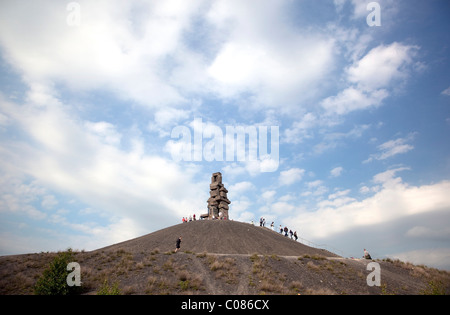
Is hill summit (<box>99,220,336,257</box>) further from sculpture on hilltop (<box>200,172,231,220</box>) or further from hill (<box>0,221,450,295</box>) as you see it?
sculpture on hilltop (<box>200,172,231,220</box>)

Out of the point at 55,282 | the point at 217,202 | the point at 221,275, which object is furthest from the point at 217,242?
the point at 55,282

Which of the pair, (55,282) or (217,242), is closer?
(55,282)

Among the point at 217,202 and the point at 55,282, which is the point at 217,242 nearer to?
the point at 217,202

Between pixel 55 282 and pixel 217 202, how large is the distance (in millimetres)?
37884

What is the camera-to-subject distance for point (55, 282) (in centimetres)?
1551

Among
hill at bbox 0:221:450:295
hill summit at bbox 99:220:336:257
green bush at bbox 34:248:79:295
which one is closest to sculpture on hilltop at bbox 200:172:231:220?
hill summit at bbox 99:220:336:257

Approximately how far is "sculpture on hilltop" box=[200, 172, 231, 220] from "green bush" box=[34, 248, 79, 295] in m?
35.5

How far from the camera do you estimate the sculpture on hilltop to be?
2030 inches

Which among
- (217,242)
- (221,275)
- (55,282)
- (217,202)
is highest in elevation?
(217,202)

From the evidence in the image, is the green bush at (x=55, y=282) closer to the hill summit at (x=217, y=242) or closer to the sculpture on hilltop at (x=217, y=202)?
the hill summit at (x=217, y=242)
